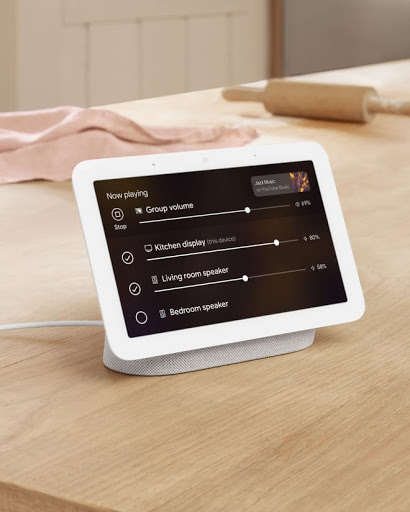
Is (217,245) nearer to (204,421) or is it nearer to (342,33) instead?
(204,421)

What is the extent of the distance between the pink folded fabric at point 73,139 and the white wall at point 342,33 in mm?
837

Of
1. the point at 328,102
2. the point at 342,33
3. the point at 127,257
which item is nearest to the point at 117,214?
the point at 127,257

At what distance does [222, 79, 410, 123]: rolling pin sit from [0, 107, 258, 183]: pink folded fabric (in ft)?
0.96

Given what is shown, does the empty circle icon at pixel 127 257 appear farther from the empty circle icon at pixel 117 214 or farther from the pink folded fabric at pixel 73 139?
the pink folded fabric at pixel 73 139

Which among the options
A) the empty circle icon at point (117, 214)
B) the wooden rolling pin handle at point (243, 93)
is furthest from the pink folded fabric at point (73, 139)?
the empty circle icon at point (117, 214)

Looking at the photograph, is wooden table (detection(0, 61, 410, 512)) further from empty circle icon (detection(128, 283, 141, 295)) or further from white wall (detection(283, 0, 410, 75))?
white wall (detection(283, 0, 410, 75))

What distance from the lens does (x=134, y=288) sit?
2.18 feet

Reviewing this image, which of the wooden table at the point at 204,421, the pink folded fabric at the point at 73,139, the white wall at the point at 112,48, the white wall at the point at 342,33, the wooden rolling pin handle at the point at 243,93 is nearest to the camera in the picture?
the wooden table at the point at 204,421

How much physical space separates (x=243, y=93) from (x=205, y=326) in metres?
1.67

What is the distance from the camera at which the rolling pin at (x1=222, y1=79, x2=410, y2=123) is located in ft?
6.61

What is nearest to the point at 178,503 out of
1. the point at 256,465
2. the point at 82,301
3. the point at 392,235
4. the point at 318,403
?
the point at 256,465

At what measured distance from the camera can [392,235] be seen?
114 cm

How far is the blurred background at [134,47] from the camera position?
1666 millimetres

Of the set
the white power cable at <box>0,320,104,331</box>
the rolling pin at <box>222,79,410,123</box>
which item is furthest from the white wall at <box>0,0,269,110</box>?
the white power cable at <box>0,320,104,331</box>
